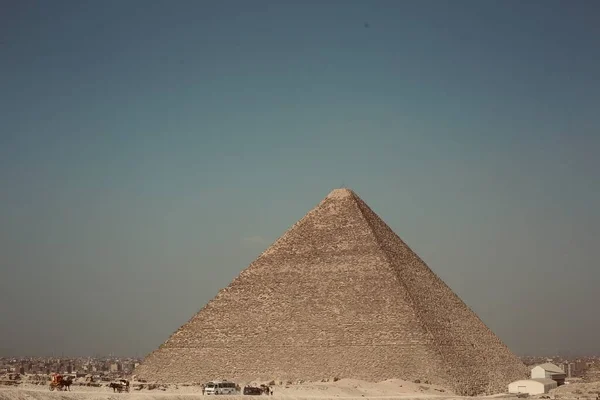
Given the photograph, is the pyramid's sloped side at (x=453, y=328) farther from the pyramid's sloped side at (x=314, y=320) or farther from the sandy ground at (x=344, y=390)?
the sandy ground at (x=344, y=390)

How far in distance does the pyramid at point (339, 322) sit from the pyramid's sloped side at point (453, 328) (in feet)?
0.29

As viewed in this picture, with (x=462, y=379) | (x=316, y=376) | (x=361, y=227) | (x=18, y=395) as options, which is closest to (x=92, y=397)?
(x=18, y=395)

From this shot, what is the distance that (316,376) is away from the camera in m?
55.0

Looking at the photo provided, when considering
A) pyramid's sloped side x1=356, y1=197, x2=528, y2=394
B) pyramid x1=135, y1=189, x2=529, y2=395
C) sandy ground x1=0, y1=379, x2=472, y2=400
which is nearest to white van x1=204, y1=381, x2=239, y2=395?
sandy ground x1=0, y1=379, x2=472, y2=400

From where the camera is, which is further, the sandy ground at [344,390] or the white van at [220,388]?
the sandy ground at [344,390]

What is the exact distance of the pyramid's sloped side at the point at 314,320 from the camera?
5503 cm

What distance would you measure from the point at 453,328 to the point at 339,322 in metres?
7.81

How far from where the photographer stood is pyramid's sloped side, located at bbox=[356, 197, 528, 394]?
56625mm

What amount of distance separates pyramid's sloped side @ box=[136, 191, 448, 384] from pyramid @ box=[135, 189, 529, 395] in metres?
0.06

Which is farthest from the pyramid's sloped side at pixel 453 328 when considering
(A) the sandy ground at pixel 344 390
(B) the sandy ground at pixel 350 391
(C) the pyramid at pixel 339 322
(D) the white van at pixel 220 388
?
(D) the white van at pixel 220 388

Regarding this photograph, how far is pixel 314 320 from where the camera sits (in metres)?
57.6

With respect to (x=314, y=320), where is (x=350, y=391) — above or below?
below

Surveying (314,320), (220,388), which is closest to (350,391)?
(220,388)

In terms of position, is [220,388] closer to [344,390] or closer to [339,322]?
[344,390]
